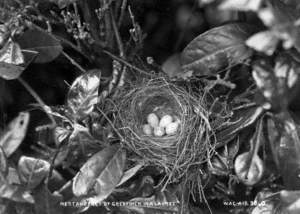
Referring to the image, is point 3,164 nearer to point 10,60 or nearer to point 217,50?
point 10,60

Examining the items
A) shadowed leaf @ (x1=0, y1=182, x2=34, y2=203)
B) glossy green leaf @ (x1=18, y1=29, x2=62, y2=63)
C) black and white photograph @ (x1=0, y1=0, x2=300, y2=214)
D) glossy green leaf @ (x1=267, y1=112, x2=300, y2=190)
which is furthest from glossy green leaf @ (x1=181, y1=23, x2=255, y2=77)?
shadowed leaf @ (x1=0, y1=182, x2=34, y2=203)

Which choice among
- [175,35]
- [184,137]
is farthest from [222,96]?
[175,35]

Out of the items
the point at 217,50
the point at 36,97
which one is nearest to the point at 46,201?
the point at 36,97

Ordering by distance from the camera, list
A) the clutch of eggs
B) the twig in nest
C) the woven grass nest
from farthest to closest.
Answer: the clutch of eggs → the woven grass nest → the twig in nest

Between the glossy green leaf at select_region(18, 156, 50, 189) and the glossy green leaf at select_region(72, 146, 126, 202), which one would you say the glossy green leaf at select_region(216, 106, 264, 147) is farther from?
the glossy green leaf at select_region(18, 156, 50, 189)

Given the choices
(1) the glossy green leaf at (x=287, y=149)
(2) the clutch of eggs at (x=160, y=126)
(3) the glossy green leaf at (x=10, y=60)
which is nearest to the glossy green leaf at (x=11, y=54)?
(3) the glossy green leaf at (x=10, y=60)

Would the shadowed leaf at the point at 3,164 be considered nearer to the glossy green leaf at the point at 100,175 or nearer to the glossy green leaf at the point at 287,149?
the glossy green leaf at the point at 100,175

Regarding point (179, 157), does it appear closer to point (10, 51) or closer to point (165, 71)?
point (165, 71)
